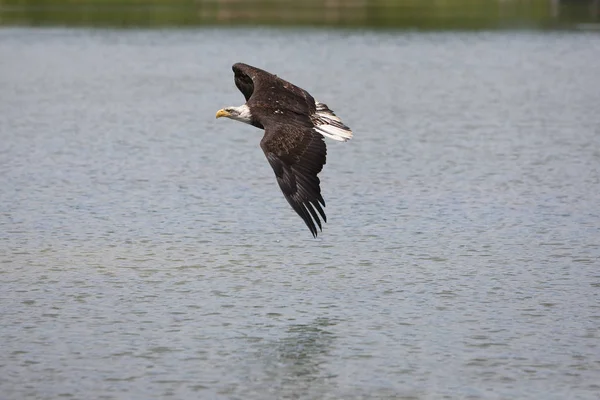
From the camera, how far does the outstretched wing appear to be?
40.2ft

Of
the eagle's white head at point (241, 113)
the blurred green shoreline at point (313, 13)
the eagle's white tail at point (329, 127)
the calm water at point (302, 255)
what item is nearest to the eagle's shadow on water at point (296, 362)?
the calm water at point (302, 255)

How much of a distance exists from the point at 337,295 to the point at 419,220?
3.84m

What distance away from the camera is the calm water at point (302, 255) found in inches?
402

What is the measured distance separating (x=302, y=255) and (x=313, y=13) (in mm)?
52657

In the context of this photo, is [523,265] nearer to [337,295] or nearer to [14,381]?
[337,295]

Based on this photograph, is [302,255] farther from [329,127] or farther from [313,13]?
[313,13]

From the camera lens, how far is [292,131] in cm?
1340

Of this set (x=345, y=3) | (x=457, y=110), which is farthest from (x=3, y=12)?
(x=457, y=110)

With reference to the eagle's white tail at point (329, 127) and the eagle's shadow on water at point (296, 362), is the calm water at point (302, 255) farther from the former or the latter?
the eagle's white tail at point (329, 127)

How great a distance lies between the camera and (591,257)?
1404cm

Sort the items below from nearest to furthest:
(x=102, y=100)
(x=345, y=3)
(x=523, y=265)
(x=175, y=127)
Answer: (x=523, y=265)
(x=175, y=127)
(x=102, y=100)
(x=345, y=3)

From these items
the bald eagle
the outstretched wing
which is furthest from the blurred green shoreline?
the outstretched wing

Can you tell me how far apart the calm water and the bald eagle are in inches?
38.9

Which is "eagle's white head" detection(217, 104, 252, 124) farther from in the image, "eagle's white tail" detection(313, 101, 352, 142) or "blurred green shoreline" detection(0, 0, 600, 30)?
"blurred green shoreline" detection(0, 0, 600, 30)
